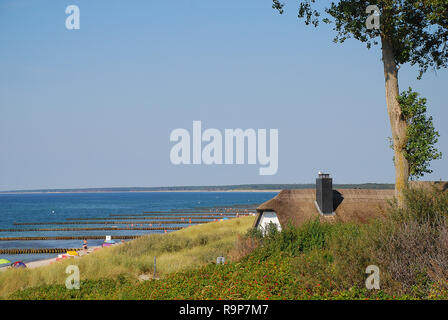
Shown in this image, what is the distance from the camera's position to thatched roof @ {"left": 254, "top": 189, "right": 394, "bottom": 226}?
25875 mm

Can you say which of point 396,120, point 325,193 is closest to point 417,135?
point 396,120

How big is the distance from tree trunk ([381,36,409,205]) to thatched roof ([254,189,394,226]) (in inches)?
383

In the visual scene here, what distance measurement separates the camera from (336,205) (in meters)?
26.6

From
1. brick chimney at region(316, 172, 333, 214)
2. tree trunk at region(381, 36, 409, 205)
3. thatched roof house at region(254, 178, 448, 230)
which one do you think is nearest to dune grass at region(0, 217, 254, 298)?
thatched roof house at region(254, 178, 448, 230)

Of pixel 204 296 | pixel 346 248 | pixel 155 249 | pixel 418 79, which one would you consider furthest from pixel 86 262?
pixel 418 79

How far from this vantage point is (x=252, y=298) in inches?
409

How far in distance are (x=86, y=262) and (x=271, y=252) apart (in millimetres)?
12675

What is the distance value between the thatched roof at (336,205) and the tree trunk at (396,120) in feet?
31.9

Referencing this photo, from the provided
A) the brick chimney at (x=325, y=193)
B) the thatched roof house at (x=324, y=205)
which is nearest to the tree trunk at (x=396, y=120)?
the thatched roof house at (x=324, y=205)

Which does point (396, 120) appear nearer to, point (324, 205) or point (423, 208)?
point (423, 208)

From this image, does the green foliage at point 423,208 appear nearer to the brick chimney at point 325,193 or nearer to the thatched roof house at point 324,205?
the thatched roof house at point 324,205

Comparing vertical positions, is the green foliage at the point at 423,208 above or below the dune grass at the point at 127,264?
above

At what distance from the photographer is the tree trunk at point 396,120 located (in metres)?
15.8
